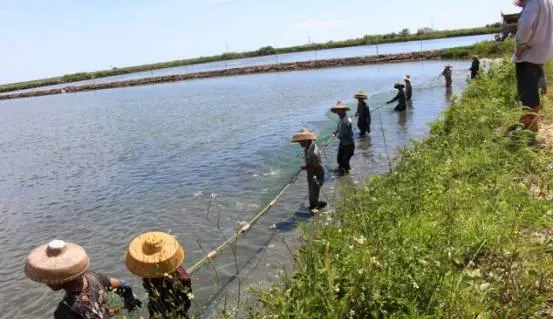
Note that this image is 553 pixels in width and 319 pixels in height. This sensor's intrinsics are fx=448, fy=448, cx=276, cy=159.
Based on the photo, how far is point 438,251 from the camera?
A: 140 inches

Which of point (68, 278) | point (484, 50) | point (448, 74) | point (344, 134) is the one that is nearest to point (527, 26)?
point (344, 134)

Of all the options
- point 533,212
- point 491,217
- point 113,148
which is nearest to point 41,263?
point 491,217

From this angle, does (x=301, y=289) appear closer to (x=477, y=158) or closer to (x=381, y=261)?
(x=381, y=261)

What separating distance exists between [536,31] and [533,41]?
5.2 inches

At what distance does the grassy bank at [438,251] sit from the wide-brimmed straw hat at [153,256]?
87 cm

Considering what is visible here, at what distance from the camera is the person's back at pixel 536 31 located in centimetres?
595

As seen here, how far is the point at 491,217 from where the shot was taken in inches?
172

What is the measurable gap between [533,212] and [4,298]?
8.15 meters

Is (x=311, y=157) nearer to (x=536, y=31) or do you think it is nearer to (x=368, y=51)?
(x=536, y=31)

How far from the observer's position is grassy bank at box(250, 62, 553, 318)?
3.16 metres

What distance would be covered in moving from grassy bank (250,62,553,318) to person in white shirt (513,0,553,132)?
21.3 inches

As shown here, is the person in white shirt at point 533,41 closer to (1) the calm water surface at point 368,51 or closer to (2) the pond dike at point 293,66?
(2) the pond dike at point 293,66

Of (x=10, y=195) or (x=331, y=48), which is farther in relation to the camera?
(x=331, y=48)

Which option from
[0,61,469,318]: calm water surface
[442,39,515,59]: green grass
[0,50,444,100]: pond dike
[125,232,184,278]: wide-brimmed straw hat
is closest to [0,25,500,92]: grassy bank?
[0,50,444,100]: pond dike
